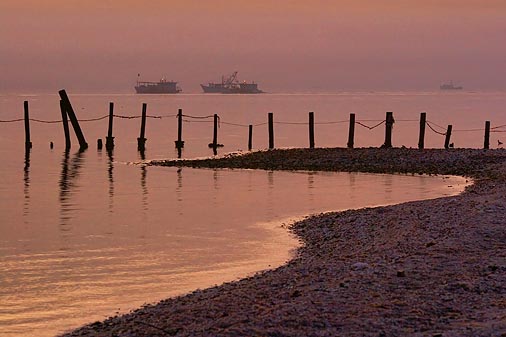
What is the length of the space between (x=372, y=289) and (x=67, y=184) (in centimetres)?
2220

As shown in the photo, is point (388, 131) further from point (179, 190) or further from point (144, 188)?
point (179, 190)

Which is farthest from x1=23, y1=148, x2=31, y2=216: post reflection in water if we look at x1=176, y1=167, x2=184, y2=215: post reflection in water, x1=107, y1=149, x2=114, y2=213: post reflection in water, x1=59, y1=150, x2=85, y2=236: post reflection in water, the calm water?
x1=176, y1=167, x2=184, y2=215: post reflection in water

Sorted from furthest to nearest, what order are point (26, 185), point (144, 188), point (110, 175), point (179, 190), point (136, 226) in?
point (110, 175) < point (26, 185) < point (144, 188) < point (179, 190) < point (136, 226)

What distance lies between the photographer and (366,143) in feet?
203

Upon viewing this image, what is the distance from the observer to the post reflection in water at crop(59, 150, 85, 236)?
21.0 m

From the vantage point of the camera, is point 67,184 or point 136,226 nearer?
point 136,226

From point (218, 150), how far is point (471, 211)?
3366cm

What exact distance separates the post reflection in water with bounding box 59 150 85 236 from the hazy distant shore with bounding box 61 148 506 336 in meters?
6.21

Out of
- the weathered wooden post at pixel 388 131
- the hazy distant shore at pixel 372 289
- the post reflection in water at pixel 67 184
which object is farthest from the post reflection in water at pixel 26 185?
the weathered wooden post at pixel 388 131

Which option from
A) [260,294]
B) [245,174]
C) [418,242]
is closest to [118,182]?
[245,174]

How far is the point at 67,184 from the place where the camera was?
31.1m

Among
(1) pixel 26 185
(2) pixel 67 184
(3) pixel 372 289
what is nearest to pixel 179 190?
(2) pixel 67 184

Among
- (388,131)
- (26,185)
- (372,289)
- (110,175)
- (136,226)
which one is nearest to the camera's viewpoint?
(372,289)

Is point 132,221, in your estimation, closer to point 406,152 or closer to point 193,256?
point 193,256
